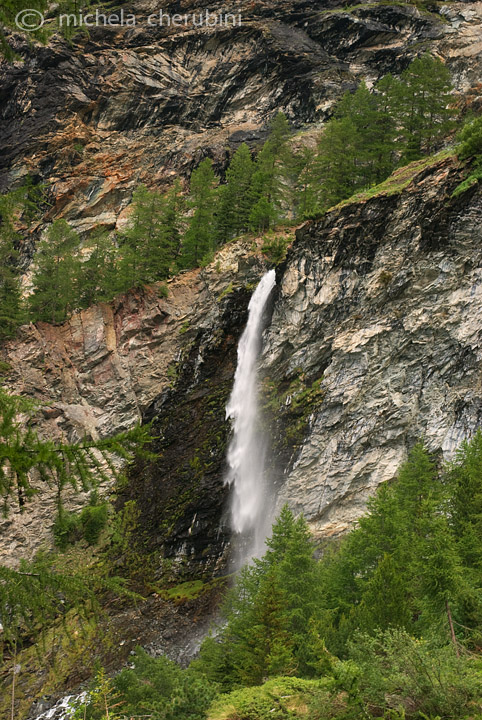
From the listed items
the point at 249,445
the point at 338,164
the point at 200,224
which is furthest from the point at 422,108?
the point at 249,445

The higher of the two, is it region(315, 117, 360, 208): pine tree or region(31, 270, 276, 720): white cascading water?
region(315, 117, 360, 208): pine tree

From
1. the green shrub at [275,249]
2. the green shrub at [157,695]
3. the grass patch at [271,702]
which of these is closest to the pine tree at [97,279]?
the green shrub at [275,249]

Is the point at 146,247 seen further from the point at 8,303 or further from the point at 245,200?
the point at 8,303

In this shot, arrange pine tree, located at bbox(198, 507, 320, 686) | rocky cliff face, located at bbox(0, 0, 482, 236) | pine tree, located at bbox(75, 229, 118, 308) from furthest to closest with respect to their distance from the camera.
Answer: rocky cliff face, located at bbox(0, 0, 482, 236) < pine tree, located at bbox(75, 229, 118, 308) < pine tree, located at bbox(198, 507, 320, 686)

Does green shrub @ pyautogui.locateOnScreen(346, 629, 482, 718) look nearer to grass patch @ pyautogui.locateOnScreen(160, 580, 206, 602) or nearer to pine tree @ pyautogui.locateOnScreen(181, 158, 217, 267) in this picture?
grass patch @ pyautogui.locateOnScreen(160, 580, 206, 602)

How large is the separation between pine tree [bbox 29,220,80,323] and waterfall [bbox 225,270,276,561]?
36.6 ft

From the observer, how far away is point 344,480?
66.7ft

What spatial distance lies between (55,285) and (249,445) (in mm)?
15454

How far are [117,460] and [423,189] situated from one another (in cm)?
2035

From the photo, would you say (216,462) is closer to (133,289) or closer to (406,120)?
(133,289)

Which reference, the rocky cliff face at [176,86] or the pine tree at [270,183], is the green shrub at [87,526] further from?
the rocky cliff face at [176,86]

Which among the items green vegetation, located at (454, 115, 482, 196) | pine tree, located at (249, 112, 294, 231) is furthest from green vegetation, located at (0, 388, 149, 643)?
pine tree, located at (249, 112, 294, 231)

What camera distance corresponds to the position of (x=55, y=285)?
30.2m

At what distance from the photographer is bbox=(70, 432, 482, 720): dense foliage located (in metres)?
6.59
